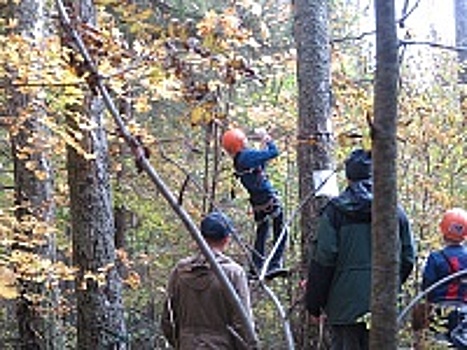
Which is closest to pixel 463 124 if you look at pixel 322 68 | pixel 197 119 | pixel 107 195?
pixel 322 68

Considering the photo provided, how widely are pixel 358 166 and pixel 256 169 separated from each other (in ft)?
7.38

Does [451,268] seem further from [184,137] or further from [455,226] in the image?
[184,137]

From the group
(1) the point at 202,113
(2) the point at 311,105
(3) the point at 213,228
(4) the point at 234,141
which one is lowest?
(3) the point at 213,228

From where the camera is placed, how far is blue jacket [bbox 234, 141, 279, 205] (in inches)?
231

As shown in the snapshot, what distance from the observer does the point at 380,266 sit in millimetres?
1374

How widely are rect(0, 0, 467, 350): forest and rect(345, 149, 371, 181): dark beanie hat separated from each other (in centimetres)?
40

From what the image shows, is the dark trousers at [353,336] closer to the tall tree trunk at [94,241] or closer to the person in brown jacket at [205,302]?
the person in brown jacket at [205,302]

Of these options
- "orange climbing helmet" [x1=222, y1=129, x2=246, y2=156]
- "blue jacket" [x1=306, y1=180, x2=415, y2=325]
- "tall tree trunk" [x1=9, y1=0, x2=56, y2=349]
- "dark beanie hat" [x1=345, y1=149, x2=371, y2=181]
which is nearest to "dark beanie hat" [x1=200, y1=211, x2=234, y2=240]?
"blue jacket" [x1=306, y1=180, x2=415, y2=325]

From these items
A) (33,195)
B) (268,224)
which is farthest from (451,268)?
(33,195)

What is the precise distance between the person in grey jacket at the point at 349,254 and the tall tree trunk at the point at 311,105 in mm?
1303

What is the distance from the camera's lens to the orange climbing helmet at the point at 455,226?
515cm

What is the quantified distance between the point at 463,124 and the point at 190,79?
19.7 ft

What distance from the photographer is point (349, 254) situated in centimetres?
417

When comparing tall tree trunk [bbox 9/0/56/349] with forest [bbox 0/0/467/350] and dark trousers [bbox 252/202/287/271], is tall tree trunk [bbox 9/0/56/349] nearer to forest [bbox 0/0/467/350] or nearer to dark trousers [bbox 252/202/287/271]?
forest [bbox 0/0/467/350]
